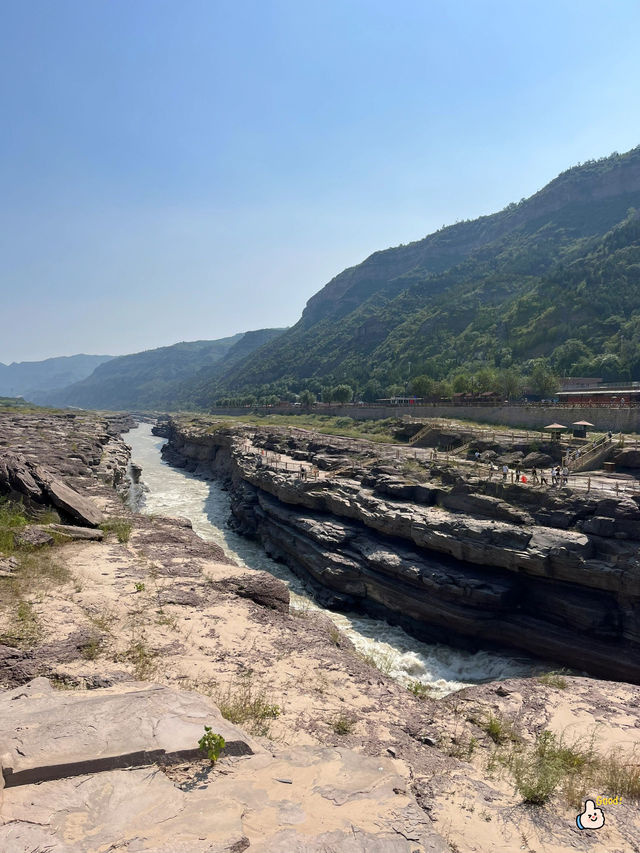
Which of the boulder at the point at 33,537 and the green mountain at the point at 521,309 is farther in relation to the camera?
the green mountain at the point at 521,309

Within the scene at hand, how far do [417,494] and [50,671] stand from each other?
64.0 ft

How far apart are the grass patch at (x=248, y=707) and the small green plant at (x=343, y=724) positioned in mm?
928

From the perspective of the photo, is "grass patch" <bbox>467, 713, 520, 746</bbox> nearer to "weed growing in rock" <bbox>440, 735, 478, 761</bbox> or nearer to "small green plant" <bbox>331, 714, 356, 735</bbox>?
"weed growing in rock" <bbox>440, 735, 478, 761</bbox>

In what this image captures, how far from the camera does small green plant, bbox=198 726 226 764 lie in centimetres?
472

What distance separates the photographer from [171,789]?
163 inches

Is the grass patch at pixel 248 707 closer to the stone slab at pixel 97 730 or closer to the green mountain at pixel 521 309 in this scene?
the stone slab at pixel 97 730

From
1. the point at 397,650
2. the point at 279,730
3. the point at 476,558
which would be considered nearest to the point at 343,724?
the point at 279,730

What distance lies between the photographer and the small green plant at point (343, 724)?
6.53 m

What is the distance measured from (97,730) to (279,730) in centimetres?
264

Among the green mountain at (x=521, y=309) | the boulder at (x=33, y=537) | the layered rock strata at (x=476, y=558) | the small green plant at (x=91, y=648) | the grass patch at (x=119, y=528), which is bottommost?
the layered rock strata at (x=476, y=558)

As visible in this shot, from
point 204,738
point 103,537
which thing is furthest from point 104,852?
point 103,537

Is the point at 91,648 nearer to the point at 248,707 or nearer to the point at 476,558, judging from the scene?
the point at 248,707

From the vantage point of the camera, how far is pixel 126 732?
16.1ft

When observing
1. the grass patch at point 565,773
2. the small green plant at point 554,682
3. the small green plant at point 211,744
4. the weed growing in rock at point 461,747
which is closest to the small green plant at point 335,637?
the weed growing in rock at point 461,747
